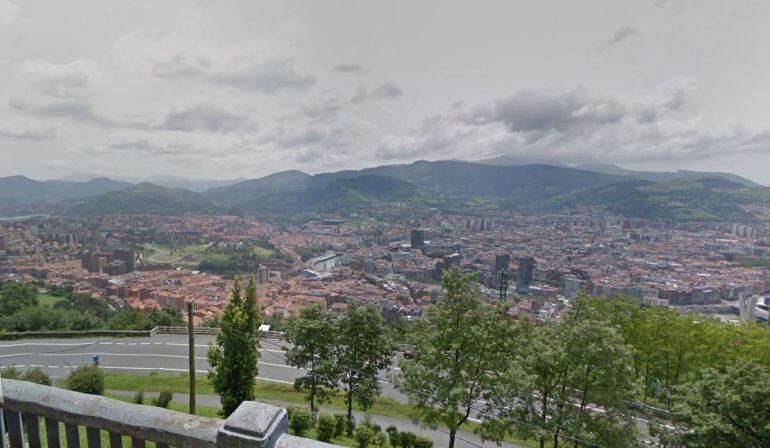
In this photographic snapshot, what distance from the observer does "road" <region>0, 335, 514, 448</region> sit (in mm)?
23219

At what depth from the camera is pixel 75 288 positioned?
178ft

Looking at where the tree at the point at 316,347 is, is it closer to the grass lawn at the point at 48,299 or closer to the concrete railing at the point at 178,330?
the concrete railing at the point at 178,330

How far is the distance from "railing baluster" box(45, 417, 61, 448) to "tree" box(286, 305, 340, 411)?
12.3m

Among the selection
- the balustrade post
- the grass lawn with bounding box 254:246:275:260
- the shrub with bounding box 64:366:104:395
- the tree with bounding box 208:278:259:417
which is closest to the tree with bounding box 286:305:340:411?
the tree with bounding box 208:278:259:417

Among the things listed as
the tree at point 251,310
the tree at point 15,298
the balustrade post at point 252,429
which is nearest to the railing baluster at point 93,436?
the balustrade post at point 252,429

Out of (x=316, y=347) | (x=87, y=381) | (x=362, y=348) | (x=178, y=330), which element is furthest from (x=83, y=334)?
(x=362, y=348)

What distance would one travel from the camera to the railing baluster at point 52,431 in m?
2.57

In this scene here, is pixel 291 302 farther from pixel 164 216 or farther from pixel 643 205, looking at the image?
pixel 643 205

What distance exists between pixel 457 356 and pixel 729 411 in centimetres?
667

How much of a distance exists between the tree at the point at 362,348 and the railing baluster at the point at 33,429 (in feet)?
41.0

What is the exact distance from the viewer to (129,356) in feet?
84.1

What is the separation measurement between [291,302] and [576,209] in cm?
15070

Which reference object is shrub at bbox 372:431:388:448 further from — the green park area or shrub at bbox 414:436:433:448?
the green park area

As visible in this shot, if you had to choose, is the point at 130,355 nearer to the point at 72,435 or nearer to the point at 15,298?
the point at 15,298
